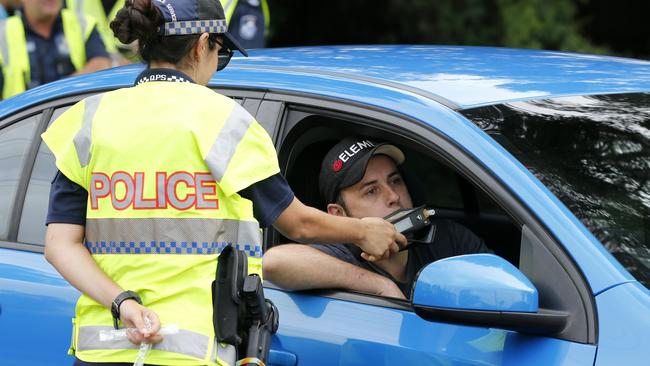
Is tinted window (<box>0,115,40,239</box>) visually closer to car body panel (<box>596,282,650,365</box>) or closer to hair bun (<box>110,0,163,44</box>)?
hair bun (<box>110,0,163,44</box>)

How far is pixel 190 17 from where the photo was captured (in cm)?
288

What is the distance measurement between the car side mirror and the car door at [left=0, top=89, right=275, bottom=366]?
88 cm

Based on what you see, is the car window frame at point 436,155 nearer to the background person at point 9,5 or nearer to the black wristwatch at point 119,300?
the black wristwatch at point 119,300

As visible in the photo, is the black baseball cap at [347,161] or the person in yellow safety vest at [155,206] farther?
the black baseball cap at [347,161]

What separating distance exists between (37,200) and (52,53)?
3.57 m

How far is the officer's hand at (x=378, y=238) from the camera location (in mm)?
3135

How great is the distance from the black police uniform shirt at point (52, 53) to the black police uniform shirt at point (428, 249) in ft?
12.4

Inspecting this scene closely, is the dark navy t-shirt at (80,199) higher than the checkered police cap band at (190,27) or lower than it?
lower

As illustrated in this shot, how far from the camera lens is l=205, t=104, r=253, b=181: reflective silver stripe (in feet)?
8.79

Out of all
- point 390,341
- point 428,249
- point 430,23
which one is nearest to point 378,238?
point 390,341

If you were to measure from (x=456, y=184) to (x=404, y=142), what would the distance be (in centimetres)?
151

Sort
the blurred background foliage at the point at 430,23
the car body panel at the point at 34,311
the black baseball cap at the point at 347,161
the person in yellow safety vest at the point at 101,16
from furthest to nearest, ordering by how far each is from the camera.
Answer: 1. the blurred background foliage at the point at 430,23
2. the person in yellow safety vest at the point at 101,16
3. the black baseball cap at the point at 347,161
4. the car body panel at the point at 34,311

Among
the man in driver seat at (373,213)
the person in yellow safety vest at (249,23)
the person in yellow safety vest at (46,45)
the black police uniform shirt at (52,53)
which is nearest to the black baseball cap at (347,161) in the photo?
the man in driver seat at (373,213)

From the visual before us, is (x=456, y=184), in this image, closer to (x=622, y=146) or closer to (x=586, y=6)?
(x=622, y=146)
